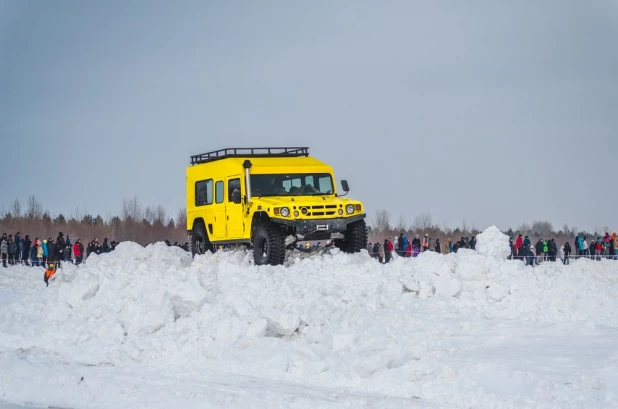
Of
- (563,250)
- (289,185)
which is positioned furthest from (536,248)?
(289,185)

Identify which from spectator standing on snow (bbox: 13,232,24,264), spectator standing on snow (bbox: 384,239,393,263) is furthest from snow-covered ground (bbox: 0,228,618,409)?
spectator standing on snow (bbox: 13,232,24,264)

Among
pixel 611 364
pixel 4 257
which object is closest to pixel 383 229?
pixel 4 257

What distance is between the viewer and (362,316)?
15.2m

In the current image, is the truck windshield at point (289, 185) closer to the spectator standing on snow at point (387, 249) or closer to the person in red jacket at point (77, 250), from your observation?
the spectator standing on snow at point (387, 249)

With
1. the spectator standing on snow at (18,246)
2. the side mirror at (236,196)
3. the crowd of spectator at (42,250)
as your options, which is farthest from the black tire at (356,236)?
the spectator standing on snow at (18,246)

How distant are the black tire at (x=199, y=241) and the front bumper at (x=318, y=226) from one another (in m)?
4.15

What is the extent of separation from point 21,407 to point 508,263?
1104 centimetres

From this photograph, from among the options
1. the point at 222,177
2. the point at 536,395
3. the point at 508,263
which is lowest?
the point at 536,395

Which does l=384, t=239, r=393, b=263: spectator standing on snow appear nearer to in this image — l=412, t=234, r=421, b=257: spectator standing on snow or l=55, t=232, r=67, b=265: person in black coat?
l=412, t=234, r=421, b=257: spectator standing on snow

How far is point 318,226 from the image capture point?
Result: 20.4m

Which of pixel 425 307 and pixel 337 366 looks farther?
pixel 425 307

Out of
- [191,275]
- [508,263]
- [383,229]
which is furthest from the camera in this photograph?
[383,229]

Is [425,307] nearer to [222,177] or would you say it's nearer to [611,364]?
[611,364]

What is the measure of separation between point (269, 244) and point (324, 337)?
658 cm
